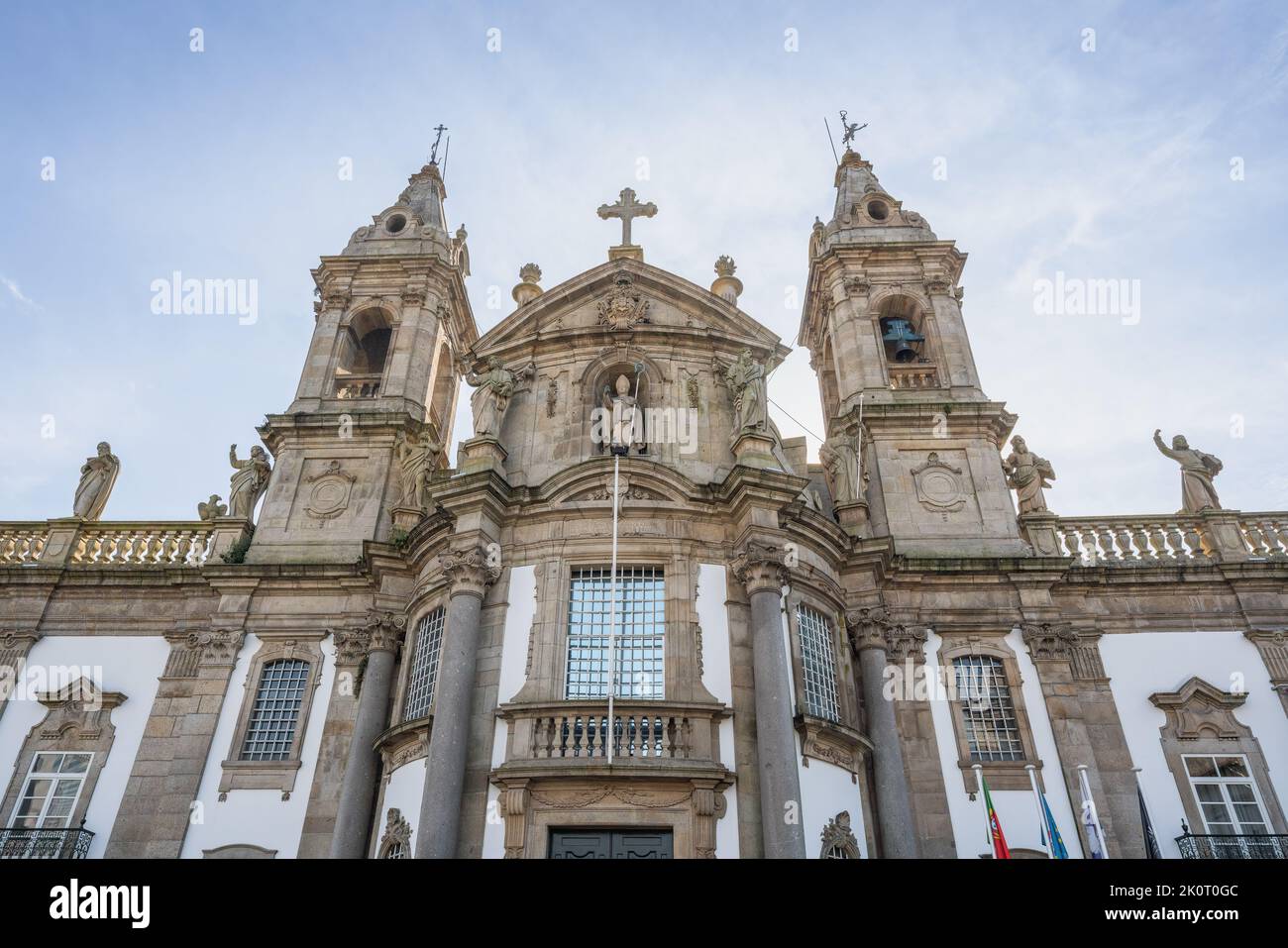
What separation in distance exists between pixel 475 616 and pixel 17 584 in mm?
11716

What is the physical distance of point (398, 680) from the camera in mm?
16984

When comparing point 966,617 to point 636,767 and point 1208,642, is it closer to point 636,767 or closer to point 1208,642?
point 1208,642

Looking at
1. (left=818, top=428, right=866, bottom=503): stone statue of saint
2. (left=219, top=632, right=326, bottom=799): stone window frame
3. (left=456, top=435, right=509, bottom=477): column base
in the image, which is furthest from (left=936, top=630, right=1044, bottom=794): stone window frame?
(left=219, top=632, right=326, bottom=799): stone window frame

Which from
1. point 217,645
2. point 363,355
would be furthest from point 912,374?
point 217,645

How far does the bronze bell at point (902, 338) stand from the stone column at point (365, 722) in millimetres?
14344

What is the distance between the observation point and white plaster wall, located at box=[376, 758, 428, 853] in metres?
14.5

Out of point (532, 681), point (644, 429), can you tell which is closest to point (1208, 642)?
point (644, 429)

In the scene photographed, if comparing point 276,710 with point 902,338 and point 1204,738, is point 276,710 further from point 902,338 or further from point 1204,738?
point 1204,738

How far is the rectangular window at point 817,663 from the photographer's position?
50.8 feet

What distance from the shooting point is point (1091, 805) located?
14109mm

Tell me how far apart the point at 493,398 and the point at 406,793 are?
7.74 m

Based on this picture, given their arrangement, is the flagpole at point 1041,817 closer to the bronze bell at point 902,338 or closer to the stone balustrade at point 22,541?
the bronze bell at point 902,338
